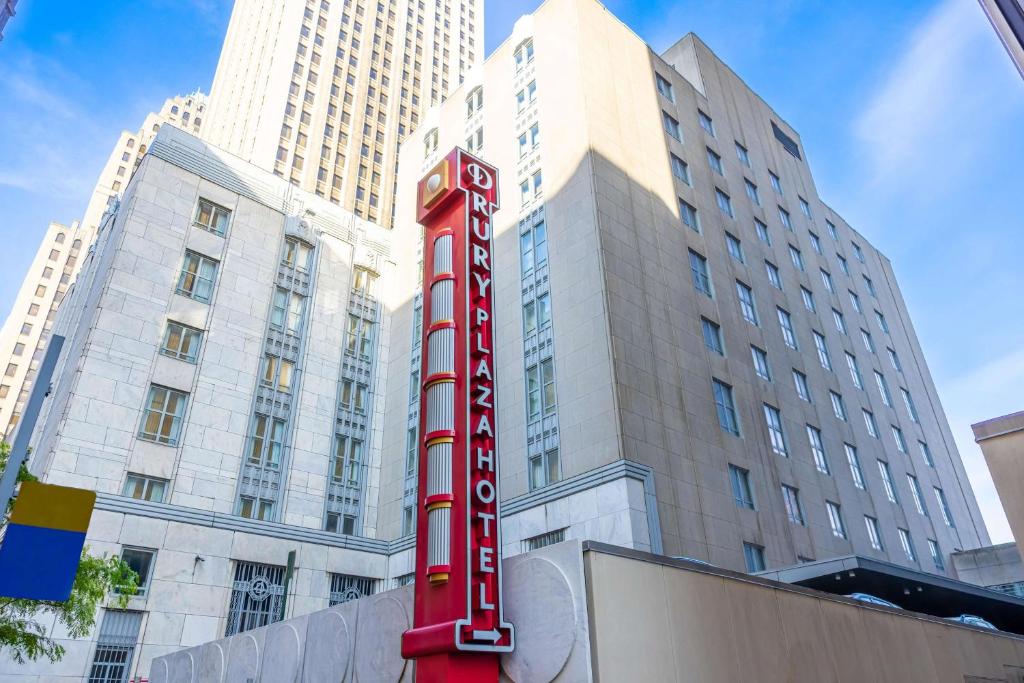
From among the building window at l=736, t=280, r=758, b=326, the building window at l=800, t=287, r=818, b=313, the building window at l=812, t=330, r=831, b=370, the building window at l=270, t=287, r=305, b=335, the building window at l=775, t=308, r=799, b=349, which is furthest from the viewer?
the building window at l=800, t=287, r=818, b=313

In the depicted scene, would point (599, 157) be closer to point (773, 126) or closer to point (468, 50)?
point (773, 126)

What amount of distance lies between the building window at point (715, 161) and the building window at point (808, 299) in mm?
10546

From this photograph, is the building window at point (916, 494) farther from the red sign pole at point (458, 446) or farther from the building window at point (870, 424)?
the red sign pole at point (458, 446)

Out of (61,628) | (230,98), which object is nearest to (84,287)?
(61,628)

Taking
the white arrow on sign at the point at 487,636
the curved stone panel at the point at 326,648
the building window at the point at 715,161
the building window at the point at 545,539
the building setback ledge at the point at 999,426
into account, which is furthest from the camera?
the building window at the point at 715,161

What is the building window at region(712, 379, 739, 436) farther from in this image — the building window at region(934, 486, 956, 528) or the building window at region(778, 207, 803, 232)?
the building window at region(934, 486, 956, 528)

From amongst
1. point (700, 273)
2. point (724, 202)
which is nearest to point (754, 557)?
point (700, 273)

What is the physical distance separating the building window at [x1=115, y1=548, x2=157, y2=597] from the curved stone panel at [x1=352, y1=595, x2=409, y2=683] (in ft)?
58.9

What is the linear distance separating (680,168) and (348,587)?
30497mm

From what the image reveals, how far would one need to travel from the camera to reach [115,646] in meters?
30.0

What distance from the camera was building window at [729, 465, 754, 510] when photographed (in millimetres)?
33125

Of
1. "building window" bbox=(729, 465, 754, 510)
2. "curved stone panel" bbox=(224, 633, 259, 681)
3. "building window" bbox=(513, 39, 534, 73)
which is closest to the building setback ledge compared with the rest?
"building window" bbox=(729, 465, 754, 510)

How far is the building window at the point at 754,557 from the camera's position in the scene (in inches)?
1241

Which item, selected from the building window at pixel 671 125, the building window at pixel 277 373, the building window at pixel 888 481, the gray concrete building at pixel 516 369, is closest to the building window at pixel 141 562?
the gray concrete building at pixel 516 369
